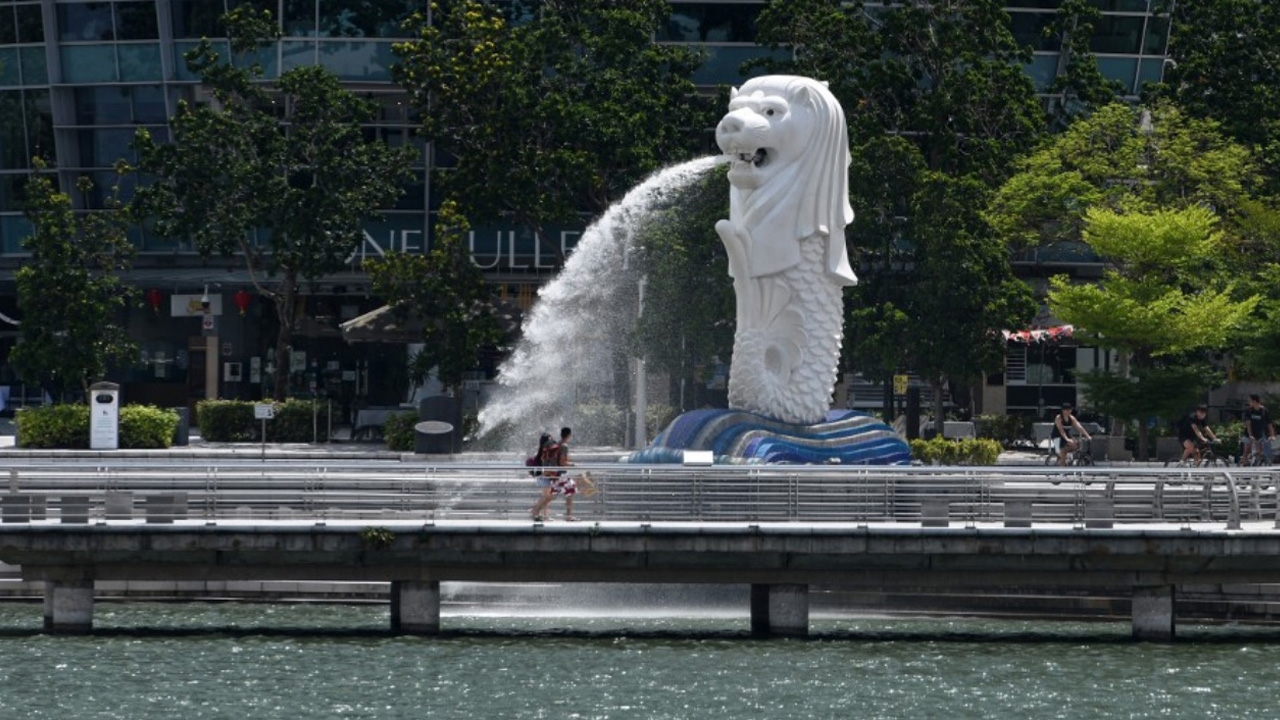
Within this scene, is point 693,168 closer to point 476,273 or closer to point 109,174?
point 476,273

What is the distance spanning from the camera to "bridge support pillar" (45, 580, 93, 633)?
127ft

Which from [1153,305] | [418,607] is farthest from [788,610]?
[1153,305]

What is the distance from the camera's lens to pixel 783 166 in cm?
4450

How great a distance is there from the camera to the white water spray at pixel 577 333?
56.3 metres

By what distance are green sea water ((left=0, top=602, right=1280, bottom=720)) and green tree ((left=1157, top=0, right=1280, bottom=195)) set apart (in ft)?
92.4

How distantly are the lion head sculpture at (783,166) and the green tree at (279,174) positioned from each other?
79.1 feet

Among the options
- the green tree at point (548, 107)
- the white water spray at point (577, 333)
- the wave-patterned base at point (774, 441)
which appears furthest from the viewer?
the green tree at point (548, 107)

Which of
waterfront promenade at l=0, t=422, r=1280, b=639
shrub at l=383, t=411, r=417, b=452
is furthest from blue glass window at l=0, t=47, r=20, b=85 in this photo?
waterfront promenade at l=0, t=422, r=1280, b=639

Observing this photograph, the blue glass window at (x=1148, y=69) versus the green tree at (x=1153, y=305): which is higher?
the blue glass window at (x=1148, y=69)

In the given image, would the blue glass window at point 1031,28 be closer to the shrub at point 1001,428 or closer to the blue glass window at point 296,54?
the shrub at point 1001,428

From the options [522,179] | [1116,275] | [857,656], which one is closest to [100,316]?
[522,179]

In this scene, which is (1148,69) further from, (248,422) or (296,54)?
(248,422)

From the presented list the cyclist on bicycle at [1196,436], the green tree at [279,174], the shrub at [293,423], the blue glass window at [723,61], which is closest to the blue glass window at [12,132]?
the green tree at [279,174]

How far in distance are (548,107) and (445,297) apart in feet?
16.2
